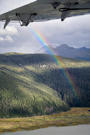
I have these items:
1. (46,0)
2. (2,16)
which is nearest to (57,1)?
(46,0)

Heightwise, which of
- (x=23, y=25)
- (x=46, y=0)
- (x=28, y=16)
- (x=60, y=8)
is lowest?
(x=23, y=25)

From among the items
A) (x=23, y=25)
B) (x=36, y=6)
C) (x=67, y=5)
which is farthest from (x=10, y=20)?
(x=67, y=5)

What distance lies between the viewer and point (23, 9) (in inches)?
559

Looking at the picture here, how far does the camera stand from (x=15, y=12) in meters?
14.8

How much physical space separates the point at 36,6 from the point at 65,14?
6.92ft

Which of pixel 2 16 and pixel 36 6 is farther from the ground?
pixel 36 6

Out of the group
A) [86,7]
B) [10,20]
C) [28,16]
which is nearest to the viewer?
[86,7]

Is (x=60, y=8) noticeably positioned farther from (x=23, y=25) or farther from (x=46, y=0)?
(x=23, y=25)

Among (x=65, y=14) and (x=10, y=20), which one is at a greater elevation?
(x=65, y=14)

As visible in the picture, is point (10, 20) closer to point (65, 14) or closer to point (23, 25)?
point (23, 25)

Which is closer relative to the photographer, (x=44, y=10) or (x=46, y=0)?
(x=46, y=0)

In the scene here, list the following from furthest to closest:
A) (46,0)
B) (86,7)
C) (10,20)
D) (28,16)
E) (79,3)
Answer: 1. (10,20)
2. (28,16)
3. (86,7)
4. (79,3)
5. (46,0)

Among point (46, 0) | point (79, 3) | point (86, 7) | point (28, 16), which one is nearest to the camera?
point (46, 0)

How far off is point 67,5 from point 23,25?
17.3 feet
